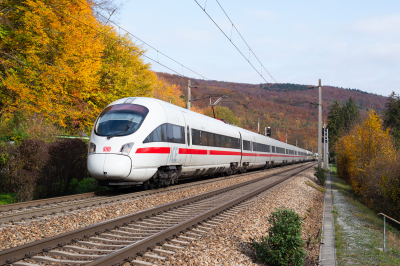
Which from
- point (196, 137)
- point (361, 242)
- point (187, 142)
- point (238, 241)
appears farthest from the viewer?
point (196, 137)

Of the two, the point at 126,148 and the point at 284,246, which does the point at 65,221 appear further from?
the point at 284,246

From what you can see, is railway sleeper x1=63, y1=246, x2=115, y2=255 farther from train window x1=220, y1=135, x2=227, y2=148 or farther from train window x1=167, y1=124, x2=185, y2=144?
train window x1=220, y1=135, x2=227, y2=148

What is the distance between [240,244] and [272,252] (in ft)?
2.81

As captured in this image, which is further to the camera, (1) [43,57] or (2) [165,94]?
(2) [165,94]

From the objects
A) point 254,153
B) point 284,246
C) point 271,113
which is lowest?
point 284,246

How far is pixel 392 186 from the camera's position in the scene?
42.4 ft

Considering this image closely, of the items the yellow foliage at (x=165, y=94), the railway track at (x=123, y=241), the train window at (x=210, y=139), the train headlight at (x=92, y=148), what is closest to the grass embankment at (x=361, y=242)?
the railway track at (x=123, y=241)

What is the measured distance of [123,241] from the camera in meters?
5.75

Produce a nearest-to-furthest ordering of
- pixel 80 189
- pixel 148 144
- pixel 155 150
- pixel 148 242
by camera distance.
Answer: pixel 148 242, pixel 148 144, pixel 155 150, pixel 80 189

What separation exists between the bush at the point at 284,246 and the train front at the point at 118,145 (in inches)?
217

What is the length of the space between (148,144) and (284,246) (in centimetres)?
642

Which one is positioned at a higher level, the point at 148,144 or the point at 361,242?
the point at 148,144

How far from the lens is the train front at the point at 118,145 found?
10148 millimetres

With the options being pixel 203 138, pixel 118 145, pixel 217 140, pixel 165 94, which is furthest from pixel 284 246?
pixel 165 94
